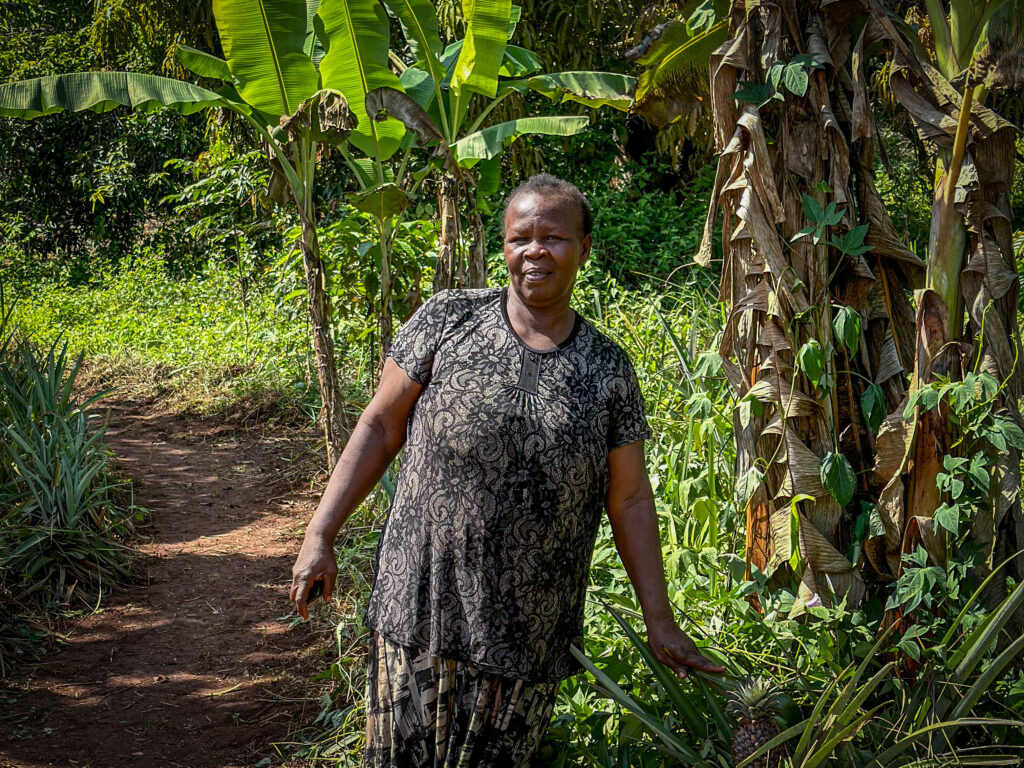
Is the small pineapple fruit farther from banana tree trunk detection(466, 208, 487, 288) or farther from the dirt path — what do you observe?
banana tree trunk detection(466, 208, 487, 288)

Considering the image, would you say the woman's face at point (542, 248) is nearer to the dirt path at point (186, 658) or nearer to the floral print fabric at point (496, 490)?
the floral print fabric at point (496, 490)

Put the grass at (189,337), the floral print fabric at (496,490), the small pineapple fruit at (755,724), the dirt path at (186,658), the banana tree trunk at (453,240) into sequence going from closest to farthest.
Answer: the small pineapple fruit at (755,724) < the floral print fabric at (496,490) < the dirt path at (186,658) < the banana tree trunk at (453,240) < the grass at (189,337)

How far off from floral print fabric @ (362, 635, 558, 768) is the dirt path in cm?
136

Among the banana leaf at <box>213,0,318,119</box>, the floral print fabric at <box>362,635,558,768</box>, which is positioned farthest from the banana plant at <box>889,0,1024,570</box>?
the banana leaf at <box>213,0,318,119</box>

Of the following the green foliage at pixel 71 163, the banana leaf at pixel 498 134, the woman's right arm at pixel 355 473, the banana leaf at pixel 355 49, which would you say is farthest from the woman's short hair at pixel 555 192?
the green foliage at pixel 71 163

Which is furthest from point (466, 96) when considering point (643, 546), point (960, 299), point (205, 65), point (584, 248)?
point (643, 546)

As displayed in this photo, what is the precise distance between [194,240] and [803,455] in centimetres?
1214

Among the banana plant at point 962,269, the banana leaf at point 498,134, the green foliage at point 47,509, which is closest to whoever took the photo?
the banana plant at point 962,269

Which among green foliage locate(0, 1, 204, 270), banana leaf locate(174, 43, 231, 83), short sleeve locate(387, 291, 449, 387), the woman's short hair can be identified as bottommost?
short sleeve locate(387, 291, 449, 387)

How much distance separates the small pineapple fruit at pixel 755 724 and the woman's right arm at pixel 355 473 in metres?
1.03

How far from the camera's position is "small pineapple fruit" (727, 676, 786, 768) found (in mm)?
2051

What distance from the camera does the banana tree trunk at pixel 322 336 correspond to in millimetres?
4594

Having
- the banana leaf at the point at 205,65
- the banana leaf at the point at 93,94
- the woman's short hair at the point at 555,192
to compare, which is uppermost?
the banana leaf at the point at 205,65

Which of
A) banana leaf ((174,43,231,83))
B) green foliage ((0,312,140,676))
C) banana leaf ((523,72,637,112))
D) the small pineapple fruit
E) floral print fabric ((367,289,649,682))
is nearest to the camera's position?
the small pineapple fruit
